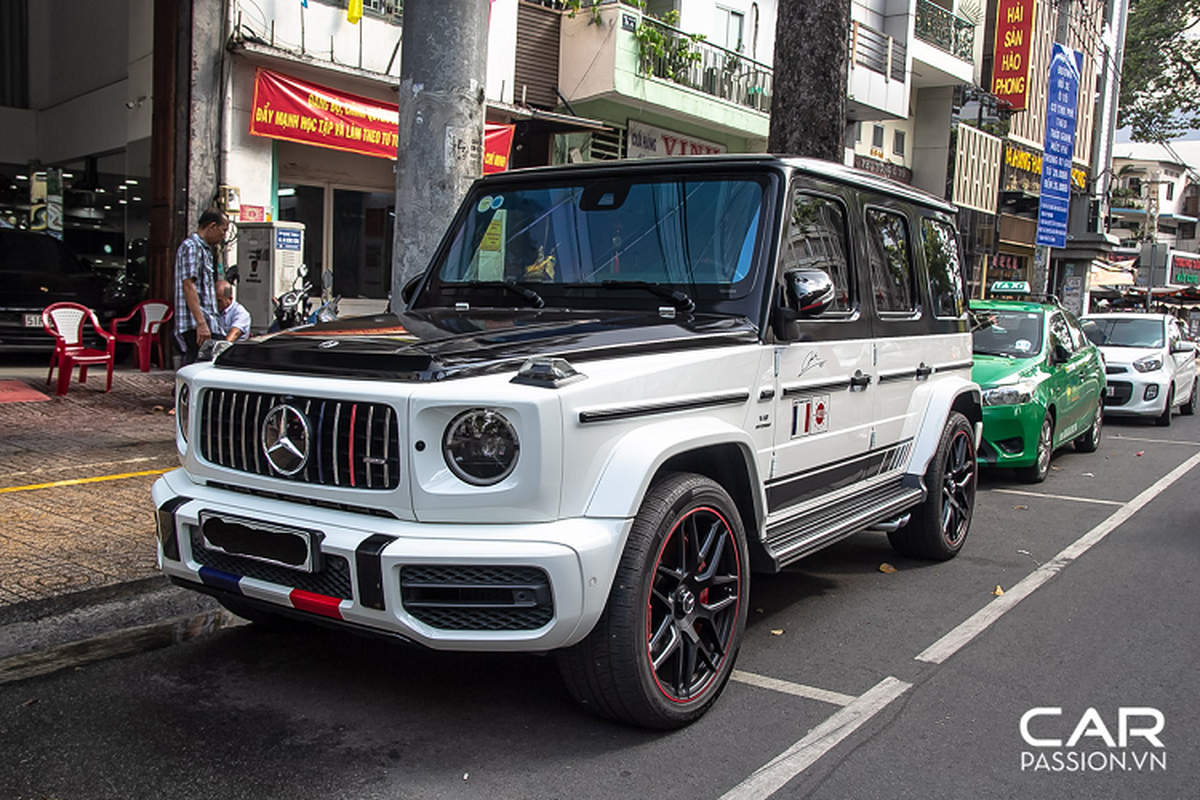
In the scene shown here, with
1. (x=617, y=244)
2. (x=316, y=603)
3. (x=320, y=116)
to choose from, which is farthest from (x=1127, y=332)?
(x=316, y=603)

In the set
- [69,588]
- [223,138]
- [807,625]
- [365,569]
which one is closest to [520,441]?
[365,569]

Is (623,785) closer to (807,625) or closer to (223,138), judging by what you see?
(807,625)

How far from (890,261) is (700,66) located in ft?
40.9

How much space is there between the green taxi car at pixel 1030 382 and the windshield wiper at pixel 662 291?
4380 millimetres

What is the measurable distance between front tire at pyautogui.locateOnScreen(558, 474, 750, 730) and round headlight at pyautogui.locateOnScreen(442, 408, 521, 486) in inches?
19.9

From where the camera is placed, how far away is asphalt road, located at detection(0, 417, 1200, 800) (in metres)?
3.14

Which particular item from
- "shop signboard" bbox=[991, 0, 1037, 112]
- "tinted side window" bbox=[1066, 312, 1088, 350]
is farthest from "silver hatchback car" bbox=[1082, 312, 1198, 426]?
"shop signboard" bbox=[991, 0, 1037, 112]

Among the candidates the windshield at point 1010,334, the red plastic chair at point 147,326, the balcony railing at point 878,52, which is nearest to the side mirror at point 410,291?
the windshield at point 1010,334

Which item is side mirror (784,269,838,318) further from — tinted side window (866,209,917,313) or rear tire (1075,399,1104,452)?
rear tire (1075,399,1104,452)

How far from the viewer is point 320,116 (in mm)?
12188

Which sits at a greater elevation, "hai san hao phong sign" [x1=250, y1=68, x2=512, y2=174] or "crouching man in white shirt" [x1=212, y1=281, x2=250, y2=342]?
"hai san hao phong sign" [x1=250, y1=68, x2=512, y2=174]

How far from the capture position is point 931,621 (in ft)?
16.1

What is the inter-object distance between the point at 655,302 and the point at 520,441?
1376mm

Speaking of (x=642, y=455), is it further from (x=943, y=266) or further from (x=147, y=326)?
(x=147, y=326)
